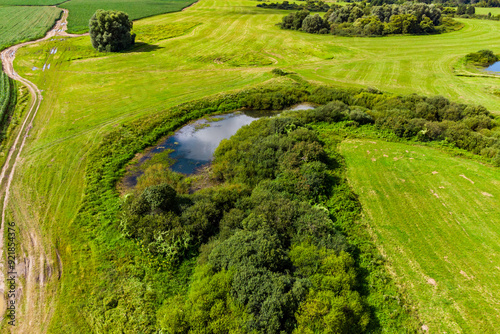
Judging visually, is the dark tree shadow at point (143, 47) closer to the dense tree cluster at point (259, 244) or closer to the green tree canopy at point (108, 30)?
the green tree canopy at point (108, 30)

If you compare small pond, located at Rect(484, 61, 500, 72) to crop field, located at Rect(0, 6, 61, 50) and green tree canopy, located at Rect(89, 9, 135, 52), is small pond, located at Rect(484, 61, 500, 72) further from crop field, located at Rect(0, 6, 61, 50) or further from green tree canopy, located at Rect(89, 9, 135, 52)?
crop field, located at Rect(0, 6, 61, 50)

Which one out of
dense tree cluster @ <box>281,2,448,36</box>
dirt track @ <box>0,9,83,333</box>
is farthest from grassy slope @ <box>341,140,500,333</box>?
dense tree cluster @ <box>281,2,448,36</box>

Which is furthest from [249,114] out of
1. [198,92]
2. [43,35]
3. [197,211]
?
[43,35]

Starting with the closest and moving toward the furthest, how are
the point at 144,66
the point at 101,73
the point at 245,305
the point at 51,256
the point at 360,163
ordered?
the point at 245,305
the point at 51,256
the point at 360,163
the point at 101,73
the point at 144,66

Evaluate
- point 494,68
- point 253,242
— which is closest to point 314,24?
point 494,68

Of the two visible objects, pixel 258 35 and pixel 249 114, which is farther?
pixel 258 35

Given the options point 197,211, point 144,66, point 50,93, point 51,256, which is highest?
point 144,66

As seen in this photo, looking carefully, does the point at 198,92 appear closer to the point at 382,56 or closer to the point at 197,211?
the point at 197,211
